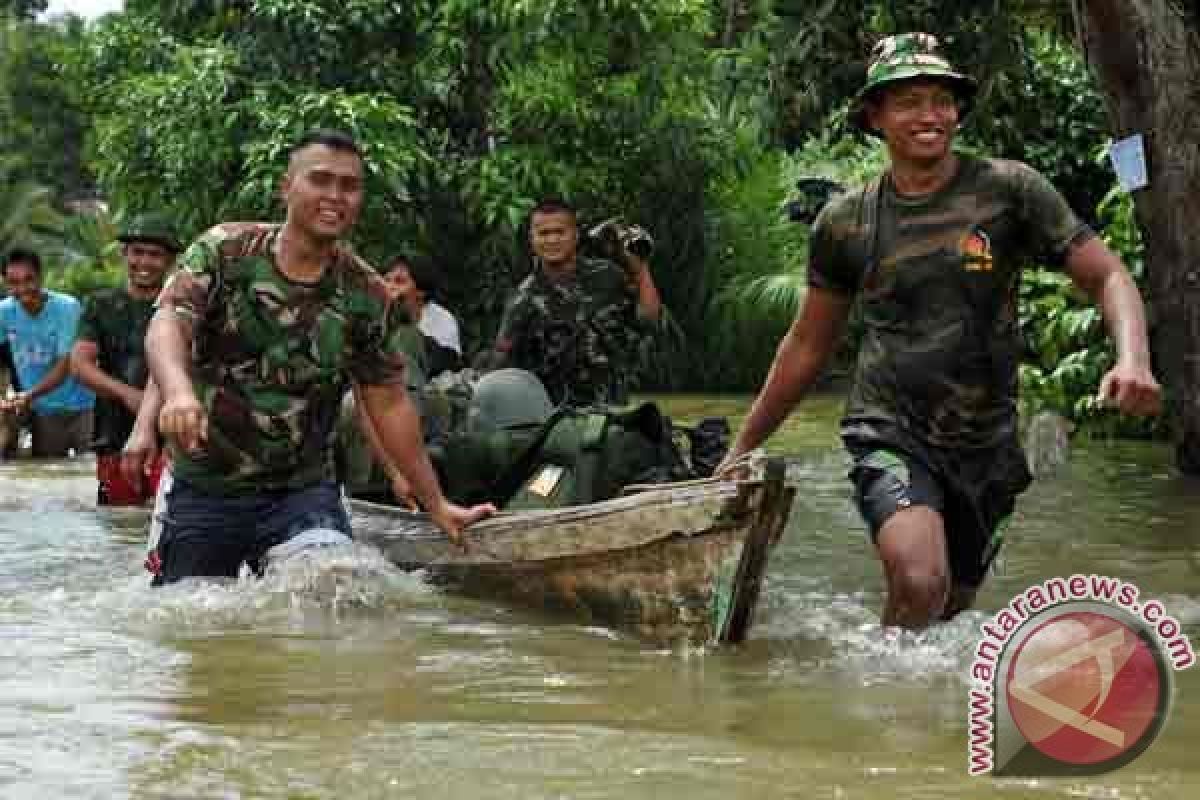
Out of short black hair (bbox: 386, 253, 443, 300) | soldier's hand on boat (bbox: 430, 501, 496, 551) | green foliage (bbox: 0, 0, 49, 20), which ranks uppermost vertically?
green foliage (bbox: 0, 0, 49, 20)

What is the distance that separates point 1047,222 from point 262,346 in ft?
7.78

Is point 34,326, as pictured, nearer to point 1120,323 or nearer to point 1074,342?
point 1074,342

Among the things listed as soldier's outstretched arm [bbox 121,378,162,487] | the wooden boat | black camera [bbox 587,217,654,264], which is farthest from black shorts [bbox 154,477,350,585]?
black camera [bbox 587,217,654,264]

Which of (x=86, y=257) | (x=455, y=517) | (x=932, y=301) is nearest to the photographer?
(x=932, y=301)

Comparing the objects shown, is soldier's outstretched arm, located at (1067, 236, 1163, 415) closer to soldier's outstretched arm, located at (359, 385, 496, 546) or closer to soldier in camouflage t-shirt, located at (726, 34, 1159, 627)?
soldier in camouflage t-shirt, located at (726, 34, 1159, 627)

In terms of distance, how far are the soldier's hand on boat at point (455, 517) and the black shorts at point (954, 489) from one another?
5.19 feet

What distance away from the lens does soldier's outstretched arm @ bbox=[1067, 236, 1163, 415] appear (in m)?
4.41

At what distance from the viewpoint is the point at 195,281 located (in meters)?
5.74

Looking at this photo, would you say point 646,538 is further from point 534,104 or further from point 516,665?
point 534,104

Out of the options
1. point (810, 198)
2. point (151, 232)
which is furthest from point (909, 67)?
point (151, 232)

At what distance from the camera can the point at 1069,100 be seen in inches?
615

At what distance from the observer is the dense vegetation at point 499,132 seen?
55.6ft

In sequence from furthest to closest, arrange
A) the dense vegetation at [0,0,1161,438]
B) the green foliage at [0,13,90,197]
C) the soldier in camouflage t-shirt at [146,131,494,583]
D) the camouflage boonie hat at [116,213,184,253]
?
the green foliage at [0,13,90,197]
the dense vegetation at [0,0,1161,438]
the camouflage boonie hat at [116,213,184,253]
the soldier in camouflage t-shirt at [146,131,494,583]

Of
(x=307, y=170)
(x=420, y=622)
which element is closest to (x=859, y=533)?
(x=420, y=622)
